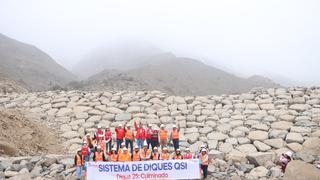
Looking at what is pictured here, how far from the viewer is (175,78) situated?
44.7 m

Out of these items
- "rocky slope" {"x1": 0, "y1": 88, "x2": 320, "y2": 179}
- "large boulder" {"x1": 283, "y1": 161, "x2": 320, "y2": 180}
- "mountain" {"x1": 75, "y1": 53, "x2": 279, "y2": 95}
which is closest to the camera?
"large boulder" {"x1": 283, "y1": 161, "x2": 320, "y2": 180}

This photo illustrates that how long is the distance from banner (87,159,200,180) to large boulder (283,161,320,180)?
2750mm

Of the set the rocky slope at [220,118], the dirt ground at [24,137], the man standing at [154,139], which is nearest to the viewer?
the rocky slope at [220,118]

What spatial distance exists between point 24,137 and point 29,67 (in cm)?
3509

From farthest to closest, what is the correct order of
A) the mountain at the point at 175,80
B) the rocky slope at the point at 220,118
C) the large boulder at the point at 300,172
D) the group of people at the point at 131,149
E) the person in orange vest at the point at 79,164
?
the mountain at the point at 175,80 → the rocky slope at the point at 220,118 → the group of people at the point at 131,149 → the person in orange vest at the point at 79,164 → the large boulder at the point at 300,172

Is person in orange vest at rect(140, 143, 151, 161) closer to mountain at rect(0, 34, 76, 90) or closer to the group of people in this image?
the group of people

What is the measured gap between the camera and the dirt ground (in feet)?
57.7

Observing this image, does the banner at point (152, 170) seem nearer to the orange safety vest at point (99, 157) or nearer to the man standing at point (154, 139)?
the orange safety vest at point (99, 157)

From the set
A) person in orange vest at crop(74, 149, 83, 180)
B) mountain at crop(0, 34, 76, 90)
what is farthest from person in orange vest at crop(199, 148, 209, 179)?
mountain at crop(0, 34, 76, 90)

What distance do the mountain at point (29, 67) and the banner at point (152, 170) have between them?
28.8m

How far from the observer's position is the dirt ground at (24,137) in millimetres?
17578

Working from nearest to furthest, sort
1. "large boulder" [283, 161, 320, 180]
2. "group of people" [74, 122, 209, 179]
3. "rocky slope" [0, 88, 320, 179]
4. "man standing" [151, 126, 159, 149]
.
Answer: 1. "large boulder" [283, 161, 320, 180]
2. "group of people" [74, 122, 209, 179]
3. "rocky slope" [0, 88, 320, 179]
4. "man standing" [151, 126, 159, 149]

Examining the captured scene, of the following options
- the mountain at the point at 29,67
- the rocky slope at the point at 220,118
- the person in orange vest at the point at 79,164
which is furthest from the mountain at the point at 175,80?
the person in orange vest at the point at 79,164

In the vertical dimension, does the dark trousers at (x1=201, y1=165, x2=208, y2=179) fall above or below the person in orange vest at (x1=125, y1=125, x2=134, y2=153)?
below
